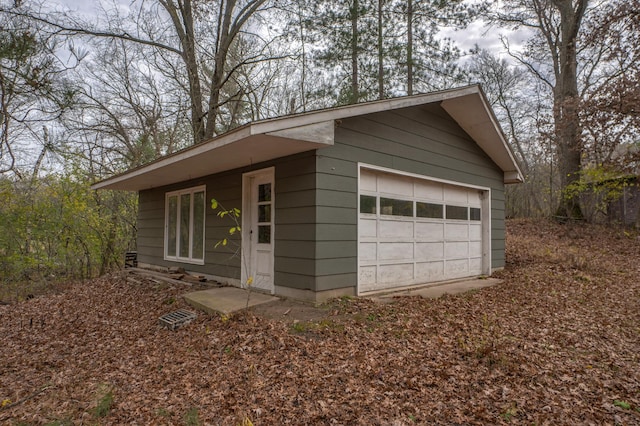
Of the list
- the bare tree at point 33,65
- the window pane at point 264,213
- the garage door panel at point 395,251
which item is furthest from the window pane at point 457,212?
the bare tree at point 33,65

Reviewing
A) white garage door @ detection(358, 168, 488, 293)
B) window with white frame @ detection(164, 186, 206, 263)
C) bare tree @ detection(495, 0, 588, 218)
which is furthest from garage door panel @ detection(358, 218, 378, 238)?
bare tree @ detection(495, 0, 588, 218)

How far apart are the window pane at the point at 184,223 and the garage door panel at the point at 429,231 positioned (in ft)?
17.0

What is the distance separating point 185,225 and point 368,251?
4738mm

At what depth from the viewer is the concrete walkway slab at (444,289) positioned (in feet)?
19.0

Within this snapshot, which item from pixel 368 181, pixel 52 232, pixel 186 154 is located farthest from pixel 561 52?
pixel 52 232

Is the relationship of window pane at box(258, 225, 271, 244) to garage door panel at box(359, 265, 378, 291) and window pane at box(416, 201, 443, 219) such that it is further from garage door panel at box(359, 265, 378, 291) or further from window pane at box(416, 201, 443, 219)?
window pane at box(416, 201, 443, 219)

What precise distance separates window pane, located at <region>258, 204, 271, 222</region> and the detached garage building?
0.03 m

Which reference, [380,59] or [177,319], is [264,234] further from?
[380,59]

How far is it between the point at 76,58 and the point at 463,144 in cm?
874

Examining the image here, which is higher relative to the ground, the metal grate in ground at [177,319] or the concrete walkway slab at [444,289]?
the concrete walkway slab at [444,289]

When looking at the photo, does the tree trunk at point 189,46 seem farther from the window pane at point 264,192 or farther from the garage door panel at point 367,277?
the garage door panel at point 367,277

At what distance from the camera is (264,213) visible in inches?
238

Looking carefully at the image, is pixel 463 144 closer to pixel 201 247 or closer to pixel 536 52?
pixel 201 247

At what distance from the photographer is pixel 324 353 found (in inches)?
137
